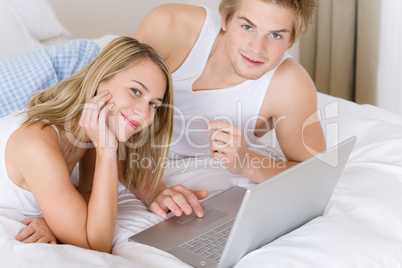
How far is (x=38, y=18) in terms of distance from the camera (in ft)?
7.96

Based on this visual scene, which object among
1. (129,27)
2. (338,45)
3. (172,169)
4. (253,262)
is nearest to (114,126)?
(172,169)

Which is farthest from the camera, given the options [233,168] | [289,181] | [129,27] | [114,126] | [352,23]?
[129,27]

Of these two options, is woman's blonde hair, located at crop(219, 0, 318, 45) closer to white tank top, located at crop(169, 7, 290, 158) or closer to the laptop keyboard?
white tank top, located at crop(169, 7, 290, 158)

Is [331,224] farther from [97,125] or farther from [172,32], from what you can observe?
[172,32]

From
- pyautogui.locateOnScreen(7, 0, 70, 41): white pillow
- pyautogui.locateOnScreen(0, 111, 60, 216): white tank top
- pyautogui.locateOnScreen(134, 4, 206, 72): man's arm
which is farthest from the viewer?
pyautogui.locateOnScreen(7, 0, 70, 41): white pillow

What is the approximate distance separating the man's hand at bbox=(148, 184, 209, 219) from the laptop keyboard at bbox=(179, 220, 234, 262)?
0.32 ft

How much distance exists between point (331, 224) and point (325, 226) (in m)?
0.02

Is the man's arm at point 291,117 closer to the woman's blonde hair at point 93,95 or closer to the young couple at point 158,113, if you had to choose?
the young couple at point 158,113

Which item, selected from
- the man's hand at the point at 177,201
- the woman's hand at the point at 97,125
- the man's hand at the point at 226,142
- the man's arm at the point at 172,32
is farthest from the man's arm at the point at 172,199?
the man's arm at the point at 172,32

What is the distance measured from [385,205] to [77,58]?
109 centimetres

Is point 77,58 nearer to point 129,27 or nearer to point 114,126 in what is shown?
point 114,126

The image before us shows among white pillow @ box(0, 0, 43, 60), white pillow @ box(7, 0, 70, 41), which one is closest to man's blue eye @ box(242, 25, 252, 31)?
white pillow @ box(0, 0, 43, 60)

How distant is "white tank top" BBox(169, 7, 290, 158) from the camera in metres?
1.68

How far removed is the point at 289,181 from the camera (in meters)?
1.02
